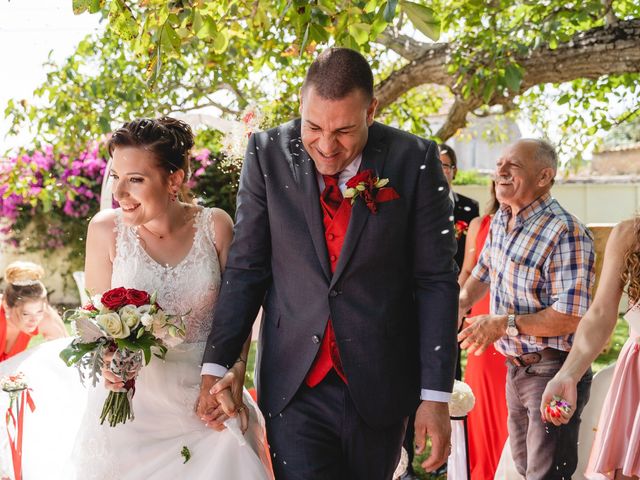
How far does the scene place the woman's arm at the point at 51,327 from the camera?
5746 mm

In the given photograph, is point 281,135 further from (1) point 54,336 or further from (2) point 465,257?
(1) point 54,336

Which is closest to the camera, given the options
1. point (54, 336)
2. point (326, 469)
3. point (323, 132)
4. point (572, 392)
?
point (323, 132)

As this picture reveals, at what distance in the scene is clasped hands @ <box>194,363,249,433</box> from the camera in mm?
2799

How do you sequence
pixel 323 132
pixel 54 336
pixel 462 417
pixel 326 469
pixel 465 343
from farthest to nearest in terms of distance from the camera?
pixel 54 336
pixel 462 417
pixel 465 343
pixel 326 469
pixel 323 132

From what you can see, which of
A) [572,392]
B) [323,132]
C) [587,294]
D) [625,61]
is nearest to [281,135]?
[323,132]

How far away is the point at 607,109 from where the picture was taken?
865 cm

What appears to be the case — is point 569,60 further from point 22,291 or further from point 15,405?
point 15,405

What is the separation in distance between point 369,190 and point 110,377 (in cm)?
120

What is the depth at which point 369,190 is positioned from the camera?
2697 mm

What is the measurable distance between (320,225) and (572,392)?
130 cm

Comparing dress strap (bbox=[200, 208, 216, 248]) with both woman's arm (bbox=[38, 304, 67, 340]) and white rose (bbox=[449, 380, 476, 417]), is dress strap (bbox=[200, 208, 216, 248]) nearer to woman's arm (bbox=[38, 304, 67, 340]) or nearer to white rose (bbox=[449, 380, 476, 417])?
white rose (bbox=[449, 380, 476, 417])

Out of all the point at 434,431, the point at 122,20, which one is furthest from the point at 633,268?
the point at 122,20

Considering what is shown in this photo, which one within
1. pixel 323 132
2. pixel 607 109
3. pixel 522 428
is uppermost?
pixel 607 109

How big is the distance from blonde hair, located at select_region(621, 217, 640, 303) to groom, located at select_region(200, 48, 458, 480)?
0.82m
